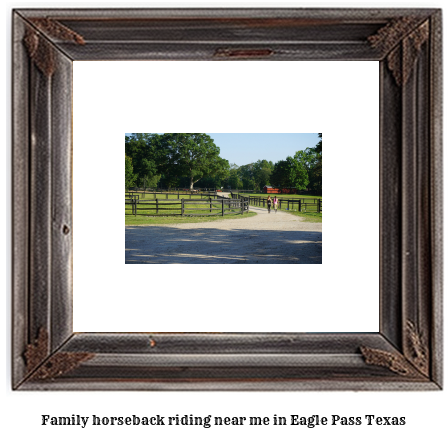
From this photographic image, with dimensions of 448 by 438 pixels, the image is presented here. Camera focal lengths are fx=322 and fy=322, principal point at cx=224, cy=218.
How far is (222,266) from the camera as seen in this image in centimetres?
183

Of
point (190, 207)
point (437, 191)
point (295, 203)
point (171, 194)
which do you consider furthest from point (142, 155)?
point (437, 191)

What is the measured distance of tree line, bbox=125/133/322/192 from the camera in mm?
2027

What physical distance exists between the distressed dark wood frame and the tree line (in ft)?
1.49

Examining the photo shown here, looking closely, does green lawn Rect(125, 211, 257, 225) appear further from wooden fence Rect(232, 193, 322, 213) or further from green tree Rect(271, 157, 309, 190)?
green tree Rect(271, 157, 309, 190)

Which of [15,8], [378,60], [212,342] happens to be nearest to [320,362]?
[212,342]

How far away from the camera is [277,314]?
1.68 meters

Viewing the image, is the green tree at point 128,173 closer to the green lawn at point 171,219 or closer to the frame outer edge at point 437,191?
the green lawn at point 171,219

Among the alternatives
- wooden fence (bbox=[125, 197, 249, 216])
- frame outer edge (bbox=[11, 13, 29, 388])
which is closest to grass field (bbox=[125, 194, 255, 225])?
wooden fence (bbox=[125, 197, 249, 216])

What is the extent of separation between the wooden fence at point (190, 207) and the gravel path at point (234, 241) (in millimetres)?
103

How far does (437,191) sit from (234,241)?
1.45m

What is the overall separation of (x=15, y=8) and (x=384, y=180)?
6.77ft

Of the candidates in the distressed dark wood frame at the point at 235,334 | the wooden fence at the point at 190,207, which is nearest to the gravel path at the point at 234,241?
the wooden fence at the point at 190,207

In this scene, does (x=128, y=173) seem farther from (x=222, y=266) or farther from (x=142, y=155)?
(x=222, y=266)

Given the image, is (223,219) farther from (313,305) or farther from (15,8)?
(15,8)
